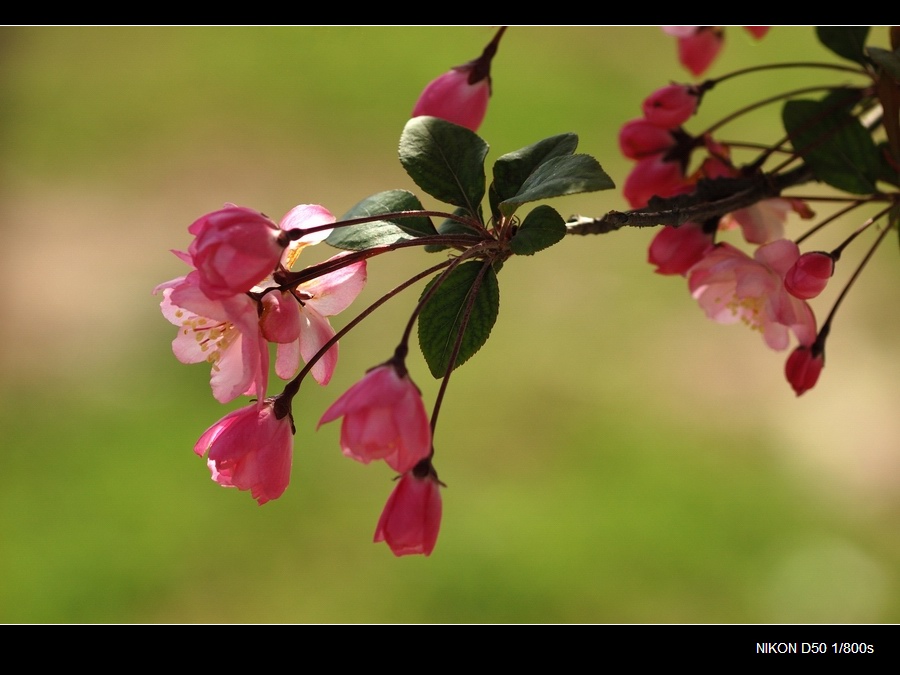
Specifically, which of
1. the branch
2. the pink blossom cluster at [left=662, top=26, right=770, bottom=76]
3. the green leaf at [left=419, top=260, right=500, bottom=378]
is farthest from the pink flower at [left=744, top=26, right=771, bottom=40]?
the green leaf at [left=419, top=260, right=500, bottom=378]

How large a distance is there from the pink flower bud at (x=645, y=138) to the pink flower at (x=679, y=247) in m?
0.10

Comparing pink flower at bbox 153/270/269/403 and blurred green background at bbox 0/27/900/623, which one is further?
blurred green background at bbox 0/27/900/623

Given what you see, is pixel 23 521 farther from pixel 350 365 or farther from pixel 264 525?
pixel 350 365

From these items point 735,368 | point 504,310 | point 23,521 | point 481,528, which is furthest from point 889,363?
point 23,521

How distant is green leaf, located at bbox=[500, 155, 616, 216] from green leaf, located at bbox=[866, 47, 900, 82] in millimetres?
188

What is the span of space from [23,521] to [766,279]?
2.00 meters

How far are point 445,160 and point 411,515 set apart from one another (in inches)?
7.7

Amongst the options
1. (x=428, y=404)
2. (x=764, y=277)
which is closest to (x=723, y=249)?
(x=764, y=277)

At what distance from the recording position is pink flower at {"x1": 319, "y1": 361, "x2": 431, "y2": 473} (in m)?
0.44

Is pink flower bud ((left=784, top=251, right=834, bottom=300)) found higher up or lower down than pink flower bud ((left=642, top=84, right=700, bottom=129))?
lower down

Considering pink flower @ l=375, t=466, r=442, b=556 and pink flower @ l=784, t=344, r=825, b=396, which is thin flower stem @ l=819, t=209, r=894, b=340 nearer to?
pink flower @ l=784, t=344, r=825, b=396

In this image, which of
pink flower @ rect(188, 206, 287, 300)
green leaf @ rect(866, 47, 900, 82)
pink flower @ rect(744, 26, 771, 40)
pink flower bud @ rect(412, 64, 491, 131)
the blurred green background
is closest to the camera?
pink flower @ rect(188, 206, 287, 300)

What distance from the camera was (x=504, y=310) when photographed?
9.04 ft

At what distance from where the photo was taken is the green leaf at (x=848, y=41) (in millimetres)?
654
